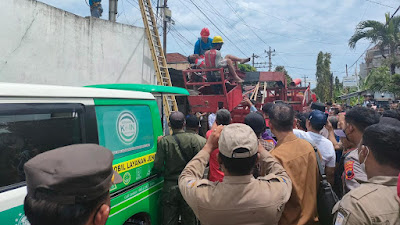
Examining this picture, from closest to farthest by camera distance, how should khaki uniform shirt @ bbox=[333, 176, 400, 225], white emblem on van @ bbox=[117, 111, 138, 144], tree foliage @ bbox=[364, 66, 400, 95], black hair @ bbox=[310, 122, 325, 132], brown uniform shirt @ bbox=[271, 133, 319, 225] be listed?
khaki uniform shirt @ bbox=[333, 176, 400, 225] < brown uniform shirt @ bbox=[271, 133, 319, 225] < white emblem on van @ bbox=[117, 111, 138, 144] < black hair @ bbox=[310, 122, 325, 132] < tree foliage @ bbox=[364, 66, 400, 95]

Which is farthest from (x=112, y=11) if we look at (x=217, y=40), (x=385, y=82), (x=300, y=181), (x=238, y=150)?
(x=385, y=82)

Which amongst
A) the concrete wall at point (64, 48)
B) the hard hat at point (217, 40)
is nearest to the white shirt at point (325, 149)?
the hard hat at point (217, 40)

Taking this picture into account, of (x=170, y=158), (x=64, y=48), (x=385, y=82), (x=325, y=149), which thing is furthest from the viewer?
(x=385, y=82)

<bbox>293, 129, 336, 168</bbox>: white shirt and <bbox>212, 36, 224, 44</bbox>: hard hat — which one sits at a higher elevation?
<bbox>212, 36, 224, 44</bbox>: hard hat

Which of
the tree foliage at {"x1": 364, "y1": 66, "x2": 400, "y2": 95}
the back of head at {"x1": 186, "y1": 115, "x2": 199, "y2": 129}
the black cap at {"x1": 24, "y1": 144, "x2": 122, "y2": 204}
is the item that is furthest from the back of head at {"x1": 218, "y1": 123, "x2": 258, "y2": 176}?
the tree foliage at {"x1": 364, "y1": 66, "x2": 400, "y2": 95}

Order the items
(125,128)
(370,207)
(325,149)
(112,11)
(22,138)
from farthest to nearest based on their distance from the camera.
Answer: (112,11), (325,149), (125,128), (22,138), (370,207)

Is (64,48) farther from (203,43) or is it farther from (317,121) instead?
(317,121)

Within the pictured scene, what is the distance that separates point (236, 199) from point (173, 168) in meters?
1.66

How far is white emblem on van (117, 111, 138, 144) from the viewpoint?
266cm

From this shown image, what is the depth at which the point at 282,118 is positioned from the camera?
91.1 inches

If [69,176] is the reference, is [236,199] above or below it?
below

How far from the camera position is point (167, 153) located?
3.15m

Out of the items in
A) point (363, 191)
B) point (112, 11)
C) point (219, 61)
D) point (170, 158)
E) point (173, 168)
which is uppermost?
point (112, 11)

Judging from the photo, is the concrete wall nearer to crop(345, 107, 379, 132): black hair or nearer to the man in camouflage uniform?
the man in camouflage uniform
